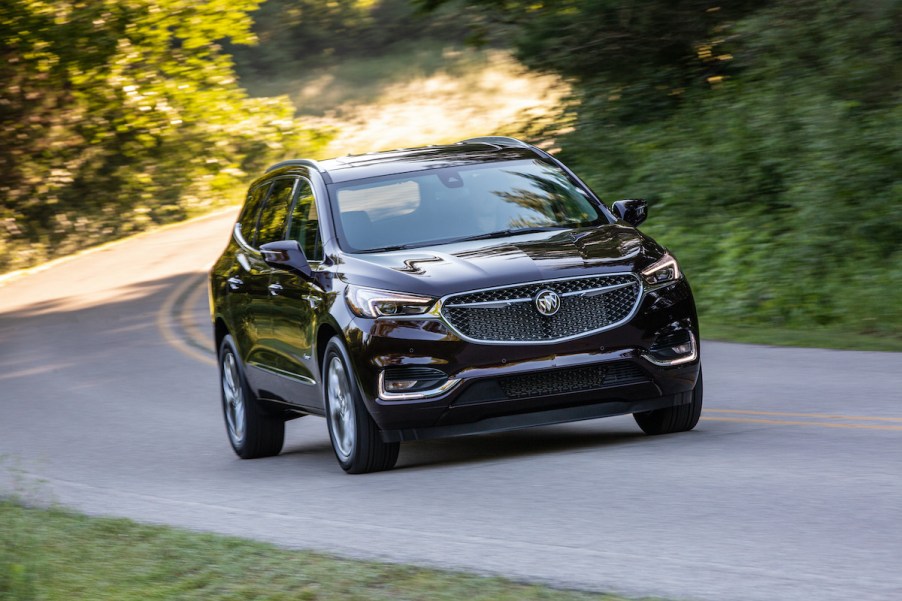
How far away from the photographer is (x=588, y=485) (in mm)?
7672

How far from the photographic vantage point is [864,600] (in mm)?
4992

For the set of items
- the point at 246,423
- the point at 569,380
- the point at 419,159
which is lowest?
the point at 246,423

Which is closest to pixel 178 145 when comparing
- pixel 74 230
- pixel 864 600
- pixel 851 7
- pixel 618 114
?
pixel 74 230

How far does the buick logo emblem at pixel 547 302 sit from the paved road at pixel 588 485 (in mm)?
849

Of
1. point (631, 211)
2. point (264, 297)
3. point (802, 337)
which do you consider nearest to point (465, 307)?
point (631, 211)

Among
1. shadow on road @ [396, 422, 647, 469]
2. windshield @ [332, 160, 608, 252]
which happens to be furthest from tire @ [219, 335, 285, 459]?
windshield @ [332, 160, 608, 252]

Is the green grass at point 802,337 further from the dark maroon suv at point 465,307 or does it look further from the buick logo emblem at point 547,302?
the buick logo emblem at point 547,302

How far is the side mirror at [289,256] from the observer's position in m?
9.30

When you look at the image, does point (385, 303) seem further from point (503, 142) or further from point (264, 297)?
point (503, 142)

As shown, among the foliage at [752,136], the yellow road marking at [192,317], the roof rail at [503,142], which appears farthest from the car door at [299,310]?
the yellow road marking at [192,317]

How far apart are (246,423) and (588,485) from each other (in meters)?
3.89

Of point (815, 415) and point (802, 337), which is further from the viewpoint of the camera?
point (802, 337)

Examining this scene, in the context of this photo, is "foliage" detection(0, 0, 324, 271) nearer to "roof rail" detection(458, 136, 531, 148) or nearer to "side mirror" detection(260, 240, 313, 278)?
"roof rail" detection(458, 136, 531, 148)

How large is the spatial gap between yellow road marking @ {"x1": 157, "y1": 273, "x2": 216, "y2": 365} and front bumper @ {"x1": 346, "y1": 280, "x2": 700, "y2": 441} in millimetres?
9457
